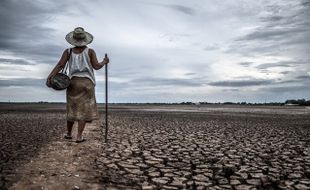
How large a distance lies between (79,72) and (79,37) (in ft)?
2.15

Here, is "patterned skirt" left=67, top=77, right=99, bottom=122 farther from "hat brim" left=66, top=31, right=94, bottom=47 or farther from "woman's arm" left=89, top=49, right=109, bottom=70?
"hat brim" left=66, top=31, right=94, bottom=47

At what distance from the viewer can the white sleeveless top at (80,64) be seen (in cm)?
619

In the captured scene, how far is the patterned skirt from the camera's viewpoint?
6238mm

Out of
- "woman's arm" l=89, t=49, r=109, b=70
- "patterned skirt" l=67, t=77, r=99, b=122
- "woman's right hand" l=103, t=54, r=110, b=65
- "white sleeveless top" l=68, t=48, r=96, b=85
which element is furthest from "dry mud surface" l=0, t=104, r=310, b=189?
"woman's right hand" l=103, t=54, r=110, b=65

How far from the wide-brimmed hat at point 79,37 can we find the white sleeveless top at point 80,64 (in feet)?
0.50

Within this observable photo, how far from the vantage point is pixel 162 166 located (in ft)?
16.1

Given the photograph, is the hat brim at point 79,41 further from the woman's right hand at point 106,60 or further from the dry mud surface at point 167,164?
the dry mud surface at point 167,164

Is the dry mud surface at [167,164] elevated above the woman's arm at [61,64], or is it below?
below

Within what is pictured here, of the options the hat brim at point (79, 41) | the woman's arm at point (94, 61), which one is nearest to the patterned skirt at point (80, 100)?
the woman's arm at point (94, 61)

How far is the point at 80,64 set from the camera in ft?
20.4

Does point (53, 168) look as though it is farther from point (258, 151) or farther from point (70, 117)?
point (258, 151)

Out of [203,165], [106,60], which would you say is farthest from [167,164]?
[106,60]

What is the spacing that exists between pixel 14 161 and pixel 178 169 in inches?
97.1

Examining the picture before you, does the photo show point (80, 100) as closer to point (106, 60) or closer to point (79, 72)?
point (79, 72)
